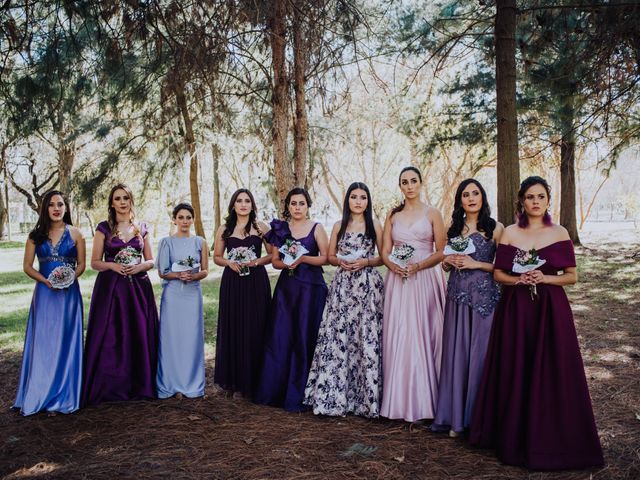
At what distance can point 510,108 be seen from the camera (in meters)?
6.14

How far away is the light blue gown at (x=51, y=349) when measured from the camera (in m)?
5.77

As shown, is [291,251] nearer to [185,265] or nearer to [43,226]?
[185,265]

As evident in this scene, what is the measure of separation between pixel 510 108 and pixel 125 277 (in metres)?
4.79

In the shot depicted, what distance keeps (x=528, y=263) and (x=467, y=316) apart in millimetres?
817

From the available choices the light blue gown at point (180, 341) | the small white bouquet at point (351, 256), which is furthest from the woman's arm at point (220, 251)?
the small white bouquet at point (351, 256)

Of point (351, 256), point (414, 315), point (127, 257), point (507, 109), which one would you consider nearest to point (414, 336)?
point (414, 315)

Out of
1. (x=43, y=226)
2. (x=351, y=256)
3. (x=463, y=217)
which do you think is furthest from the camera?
(x=43, y=226)

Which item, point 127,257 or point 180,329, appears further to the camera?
point 180,329

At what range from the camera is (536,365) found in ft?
14.2

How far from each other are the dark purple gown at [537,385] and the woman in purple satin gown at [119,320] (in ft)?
12.1

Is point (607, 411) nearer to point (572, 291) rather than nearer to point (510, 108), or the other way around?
point (510, 108)

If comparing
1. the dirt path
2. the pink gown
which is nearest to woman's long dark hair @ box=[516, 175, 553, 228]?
the pink gown

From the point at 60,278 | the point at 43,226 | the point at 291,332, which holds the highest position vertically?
the point at 43,226

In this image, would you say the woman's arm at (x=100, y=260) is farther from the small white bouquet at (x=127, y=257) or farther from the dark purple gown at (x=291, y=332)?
the dark purple gown at (x=291, y=332)
